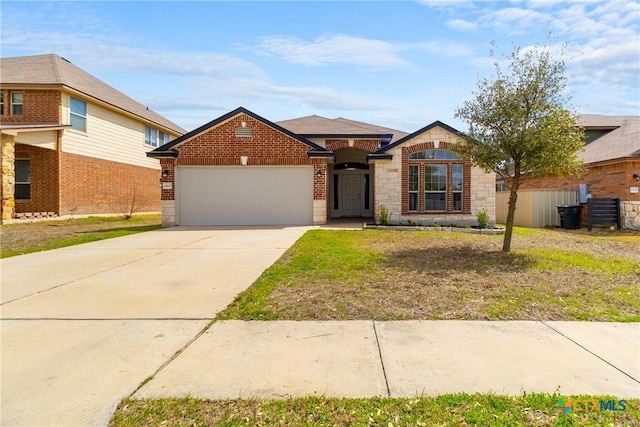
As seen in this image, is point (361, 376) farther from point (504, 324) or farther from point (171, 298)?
point (171, 298)

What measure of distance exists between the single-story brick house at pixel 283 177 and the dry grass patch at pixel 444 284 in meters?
5.78

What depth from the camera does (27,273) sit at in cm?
662

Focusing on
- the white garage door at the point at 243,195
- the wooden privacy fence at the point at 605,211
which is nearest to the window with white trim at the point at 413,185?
the white garage door at the point at 243,195

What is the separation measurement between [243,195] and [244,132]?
2633 mm

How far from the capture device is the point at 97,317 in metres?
4.41

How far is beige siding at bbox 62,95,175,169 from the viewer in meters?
17.8

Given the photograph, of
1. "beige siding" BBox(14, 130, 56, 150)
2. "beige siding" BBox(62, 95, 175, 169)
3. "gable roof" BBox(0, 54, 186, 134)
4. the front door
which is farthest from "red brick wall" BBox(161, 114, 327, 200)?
"gable roof" BBox(0, 54, 186, 134)

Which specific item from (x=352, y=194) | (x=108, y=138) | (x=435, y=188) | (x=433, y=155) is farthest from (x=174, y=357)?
(x=108, y=138)

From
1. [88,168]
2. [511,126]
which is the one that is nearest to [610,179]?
[511,126]

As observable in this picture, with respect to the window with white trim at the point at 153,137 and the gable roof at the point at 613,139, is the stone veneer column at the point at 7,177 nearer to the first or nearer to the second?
the window with white trim at the point at 153,137

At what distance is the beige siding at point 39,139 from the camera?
15289mm

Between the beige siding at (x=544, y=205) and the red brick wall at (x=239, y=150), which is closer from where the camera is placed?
the red brick wall at (x=239, y=150)

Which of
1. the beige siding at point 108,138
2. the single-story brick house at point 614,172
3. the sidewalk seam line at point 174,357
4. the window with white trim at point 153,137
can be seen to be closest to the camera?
the sidewalk seam line at point 174,357

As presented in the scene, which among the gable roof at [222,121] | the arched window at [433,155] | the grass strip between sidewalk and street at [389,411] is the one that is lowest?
the grass strip between sidewalk and street at [389,411]
